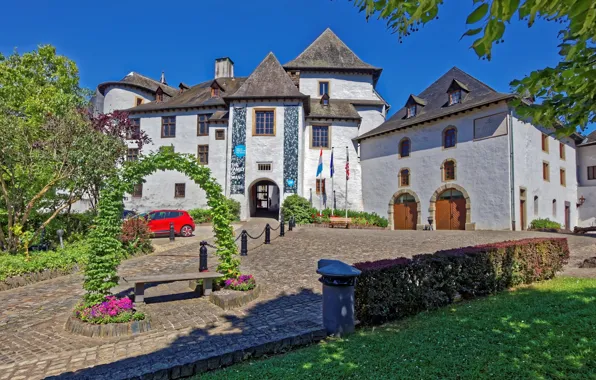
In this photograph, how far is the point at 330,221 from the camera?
862 inches

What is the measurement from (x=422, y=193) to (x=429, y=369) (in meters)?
20.5

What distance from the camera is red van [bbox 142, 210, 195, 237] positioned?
1727 centimetres

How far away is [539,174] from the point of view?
816 inches

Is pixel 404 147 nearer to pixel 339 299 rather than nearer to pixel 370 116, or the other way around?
pixel 370 116

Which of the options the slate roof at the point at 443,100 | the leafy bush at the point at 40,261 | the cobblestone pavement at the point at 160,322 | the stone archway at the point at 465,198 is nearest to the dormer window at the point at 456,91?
the slate roof at the point at 443,100

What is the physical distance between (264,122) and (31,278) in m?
18.3

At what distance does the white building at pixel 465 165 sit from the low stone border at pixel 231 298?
16.8 metres

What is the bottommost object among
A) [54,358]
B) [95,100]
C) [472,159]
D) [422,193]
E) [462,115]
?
[54,358]

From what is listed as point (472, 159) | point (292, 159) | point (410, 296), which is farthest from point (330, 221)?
point (410, 296)

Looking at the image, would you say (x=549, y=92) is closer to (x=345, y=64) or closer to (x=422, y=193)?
(x=422, y=193)

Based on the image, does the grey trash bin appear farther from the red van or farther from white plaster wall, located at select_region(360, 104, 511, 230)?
white plaster wall, located at select_region(360, 104, 511, 230)

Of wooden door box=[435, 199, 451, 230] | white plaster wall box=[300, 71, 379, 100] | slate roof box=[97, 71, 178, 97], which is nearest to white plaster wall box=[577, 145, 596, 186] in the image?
wooden door box=[435, 199, 451, 230]

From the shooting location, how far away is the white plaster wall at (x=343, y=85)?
2988 centimetres

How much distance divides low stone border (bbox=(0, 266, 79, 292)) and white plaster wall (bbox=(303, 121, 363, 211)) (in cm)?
1784
